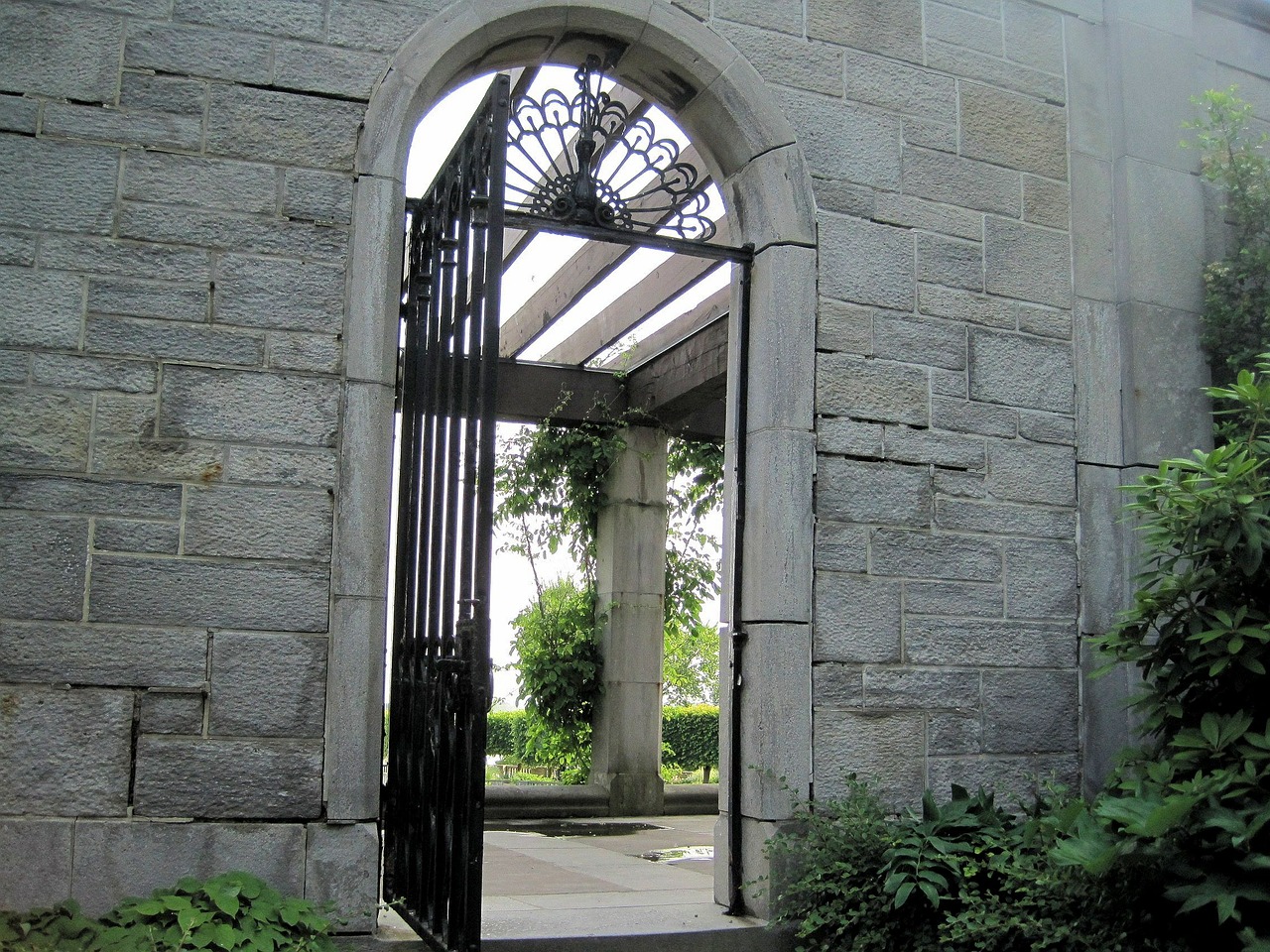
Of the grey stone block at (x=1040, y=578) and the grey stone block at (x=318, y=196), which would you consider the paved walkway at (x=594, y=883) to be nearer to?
the grey stone block at (x=1040, y=578)

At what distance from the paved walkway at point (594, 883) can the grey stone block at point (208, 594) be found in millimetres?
944

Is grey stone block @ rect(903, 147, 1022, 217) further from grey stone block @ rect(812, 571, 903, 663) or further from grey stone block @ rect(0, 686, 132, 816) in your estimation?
grey stone block @ rect(0, 686, 132, 816)

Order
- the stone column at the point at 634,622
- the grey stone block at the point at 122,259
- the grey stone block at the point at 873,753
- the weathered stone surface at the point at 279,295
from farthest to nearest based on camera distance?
the stone column at the point at 634,622
the grey stone block at the point at 873,753
the weathered stone surface at the point at 279,295
the grey stone block at the point at 122,259

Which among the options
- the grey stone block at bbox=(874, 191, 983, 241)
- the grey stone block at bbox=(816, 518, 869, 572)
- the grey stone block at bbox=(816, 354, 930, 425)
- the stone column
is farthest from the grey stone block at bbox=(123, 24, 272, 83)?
the stone column

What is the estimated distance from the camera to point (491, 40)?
4070 mm

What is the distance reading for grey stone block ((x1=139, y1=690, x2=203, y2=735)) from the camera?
3.41 meters

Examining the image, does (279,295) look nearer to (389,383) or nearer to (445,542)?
(389,383)

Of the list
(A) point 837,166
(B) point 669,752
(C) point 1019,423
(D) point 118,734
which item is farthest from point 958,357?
(B) point 669,752

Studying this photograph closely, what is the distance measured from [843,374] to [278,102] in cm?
199

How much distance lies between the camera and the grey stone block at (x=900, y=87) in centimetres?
450

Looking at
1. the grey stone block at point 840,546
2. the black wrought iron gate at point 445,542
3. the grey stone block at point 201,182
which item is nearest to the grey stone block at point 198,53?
the grey stone block at point 201,182

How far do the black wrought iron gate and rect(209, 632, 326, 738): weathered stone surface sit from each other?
0.30m

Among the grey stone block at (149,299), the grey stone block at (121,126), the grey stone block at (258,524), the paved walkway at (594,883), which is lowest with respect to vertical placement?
the paved walkway at (594,883)

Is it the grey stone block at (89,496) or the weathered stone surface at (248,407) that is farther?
the weathered stone surface at (248,407)
